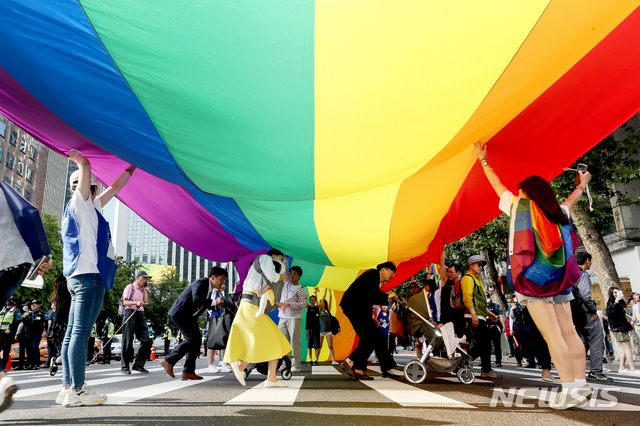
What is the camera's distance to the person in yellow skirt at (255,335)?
200 inches

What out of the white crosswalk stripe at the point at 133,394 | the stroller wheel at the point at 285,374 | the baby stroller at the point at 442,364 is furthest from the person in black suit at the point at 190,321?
the baby stroller at the point at 442,364

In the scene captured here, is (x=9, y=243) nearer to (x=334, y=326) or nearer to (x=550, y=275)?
(x=550, y=275)

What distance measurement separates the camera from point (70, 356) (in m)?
3.53

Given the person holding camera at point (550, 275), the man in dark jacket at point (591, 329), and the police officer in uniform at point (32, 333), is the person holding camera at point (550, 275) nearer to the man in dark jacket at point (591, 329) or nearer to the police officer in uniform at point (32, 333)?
the man in dark jacket at point (591, 329)

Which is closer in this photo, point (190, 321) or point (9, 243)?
point (9, 243)

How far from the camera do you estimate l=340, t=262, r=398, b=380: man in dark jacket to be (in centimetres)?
667

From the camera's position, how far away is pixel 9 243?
9.66 ft

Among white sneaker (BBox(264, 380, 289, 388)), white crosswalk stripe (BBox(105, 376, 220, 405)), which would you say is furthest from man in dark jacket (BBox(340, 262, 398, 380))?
white crosswalk stripe (BBox(105, 376, 220, 405))

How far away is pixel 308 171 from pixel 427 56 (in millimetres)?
1536

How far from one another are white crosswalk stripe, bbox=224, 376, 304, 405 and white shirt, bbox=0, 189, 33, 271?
204cm

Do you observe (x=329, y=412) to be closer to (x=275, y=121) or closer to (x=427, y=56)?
(x=275, y=121)

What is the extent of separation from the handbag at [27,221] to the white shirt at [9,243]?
23 millimetres

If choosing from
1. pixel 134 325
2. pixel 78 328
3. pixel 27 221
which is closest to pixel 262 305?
pixel 78 328

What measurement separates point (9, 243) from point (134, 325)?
5.65m
